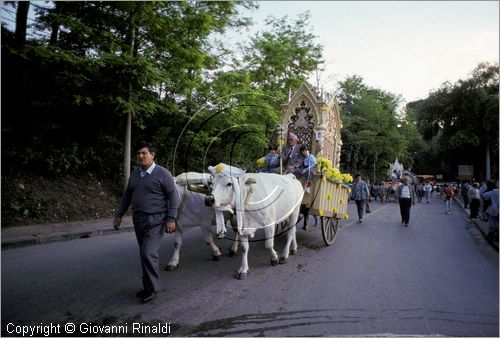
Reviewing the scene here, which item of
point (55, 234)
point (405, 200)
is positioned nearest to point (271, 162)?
point (55, 234)

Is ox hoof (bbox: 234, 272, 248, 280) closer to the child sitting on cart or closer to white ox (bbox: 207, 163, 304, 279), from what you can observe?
white ox (bbox: 207, 163, 304, 279)

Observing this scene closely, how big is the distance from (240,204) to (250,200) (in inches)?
11.2

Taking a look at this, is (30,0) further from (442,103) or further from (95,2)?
(442,103)

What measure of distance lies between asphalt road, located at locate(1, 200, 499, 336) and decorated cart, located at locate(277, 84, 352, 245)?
0.88m

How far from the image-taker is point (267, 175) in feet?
18.6

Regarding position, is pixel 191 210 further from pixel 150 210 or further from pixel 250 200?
pixel 150 210

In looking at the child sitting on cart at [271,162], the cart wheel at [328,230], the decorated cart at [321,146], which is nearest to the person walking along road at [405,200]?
the decorated cart at [321,146]

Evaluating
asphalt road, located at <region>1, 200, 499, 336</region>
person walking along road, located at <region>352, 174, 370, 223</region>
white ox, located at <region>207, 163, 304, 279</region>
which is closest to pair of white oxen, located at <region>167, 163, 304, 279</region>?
white ox, located at <region>207, 163, 304, 279</region>

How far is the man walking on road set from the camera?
13.0 ft

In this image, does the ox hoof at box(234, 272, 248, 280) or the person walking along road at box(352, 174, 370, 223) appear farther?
the person walking along road at box(352, 174, 370, 223)

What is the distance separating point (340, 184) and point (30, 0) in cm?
989

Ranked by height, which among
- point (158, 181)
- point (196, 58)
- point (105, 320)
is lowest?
point (105, 320)

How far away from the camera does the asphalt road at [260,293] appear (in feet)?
11.2

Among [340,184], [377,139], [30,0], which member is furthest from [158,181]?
[377,139]
